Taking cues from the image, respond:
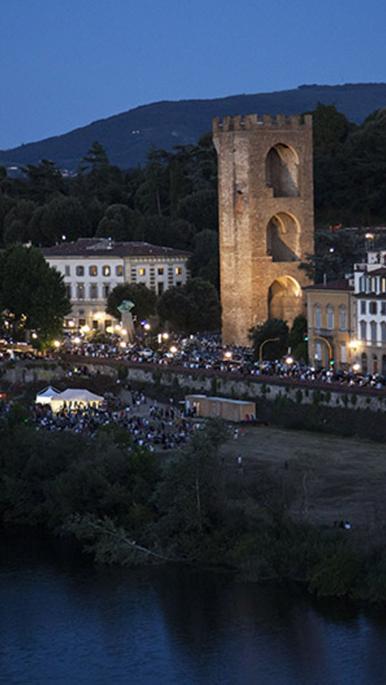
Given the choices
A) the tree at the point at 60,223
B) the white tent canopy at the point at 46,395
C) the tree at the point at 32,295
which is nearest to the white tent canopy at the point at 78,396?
the white tent canopy at the point at 46,395

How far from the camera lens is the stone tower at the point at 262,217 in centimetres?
7400

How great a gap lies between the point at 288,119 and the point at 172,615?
3748 cm

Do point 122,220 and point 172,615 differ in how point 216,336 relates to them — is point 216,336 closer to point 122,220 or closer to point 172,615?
point 122,220

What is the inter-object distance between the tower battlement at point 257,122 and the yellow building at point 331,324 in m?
10.4

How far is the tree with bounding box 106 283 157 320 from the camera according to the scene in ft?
266

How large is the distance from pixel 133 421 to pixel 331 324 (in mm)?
8519

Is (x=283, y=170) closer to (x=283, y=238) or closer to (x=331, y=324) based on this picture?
(x=283, y=238)

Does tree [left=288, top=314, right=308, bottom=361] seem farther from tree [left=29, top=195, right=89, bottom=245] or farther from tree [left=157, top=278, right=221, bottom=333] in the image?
tree [left=29, top=195, right=89, bottom=245]

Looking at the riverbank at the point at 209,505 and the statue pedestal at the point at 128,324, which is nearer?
the riverbank at the point at 209,505

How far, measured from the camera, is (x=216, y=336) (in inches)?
3083

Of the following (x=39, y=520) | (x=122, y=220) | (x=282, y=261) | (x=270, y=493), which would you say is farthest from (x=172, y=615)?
(x=122, y=220)

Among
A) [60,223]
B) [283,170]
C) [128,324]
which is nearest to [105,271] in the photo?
[128,324]

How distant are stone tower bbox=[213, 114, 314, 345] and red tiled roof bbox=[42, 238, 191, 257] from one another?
1276cm

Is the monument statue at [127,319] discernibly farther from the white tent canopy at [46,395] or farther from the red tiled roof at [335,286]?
the red tiled roof at [335,286]
